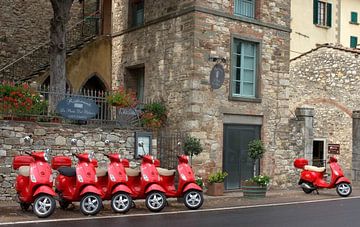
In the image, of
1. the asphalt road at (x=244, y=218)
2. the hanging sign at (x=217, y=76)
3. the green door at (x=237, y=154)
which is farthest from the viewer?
the green door at (x=237, y=154)

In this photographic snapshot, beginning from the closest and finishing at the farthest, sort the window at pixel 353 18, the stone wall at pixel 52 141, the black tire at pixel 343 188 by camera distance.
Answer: the stone wall at pixel 52 141 < the black tire at pixel 343 188 < the window at pixel 353 18

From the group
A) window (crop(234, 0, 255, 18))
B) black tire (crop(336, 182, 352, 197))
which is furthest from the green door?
window (crop(234, 0, 255, 18))

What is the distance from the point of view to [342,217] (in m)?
10.7

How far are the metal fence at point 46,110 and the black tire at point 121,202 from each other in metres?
3.67

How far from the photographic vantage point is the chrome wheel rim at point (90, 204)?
10.5 m

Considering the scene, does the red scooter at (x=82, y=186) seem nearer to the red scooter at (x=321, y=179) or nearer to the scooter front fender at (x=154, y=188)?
the scooter front fender at (x=154, y=188)

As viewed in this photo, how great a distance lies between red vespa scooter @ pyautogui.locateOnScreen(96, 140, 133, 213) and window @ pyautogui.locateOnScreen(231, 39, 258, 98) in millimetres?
6583

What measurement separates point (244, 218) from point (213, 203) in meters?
3.10

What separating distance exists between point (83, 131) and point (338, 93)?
1527cm

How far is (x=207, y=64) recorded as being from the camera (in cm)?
1625

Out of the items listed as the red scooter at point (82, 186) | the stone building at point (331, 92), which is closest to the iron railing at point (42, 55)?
the stone building at point (331, 92)

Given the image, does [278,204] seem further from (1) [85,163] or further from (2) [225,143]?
(1) [85,163]

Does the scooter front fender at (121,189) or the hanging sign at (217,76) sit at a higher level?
the hanging sign at (217,76)

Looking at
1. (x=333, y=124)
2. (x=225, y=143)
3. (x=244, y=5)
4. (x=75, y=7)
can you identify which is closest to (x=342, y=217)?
(x=225, y=143)
